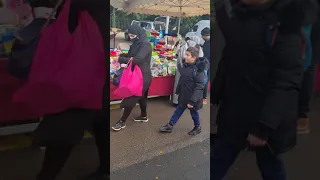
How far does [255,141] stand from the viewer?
118 centimetres

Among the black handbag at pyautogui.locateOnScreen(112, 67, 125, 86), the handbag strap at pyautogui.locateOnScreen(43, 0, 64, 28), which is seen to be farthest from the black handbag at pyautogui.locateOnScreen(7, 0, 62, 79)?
the black handbag at pyautogui.locateOnScreen(112, 67, 125, 86)

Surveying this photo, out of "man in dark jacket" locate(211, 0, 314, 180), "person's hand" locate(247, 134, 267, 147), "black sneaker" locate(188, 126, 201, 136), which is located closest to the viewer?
"man in dark jacket" locate(211, 0, 314, 180)

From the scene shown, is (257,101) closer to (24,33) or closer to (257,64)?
(257,64)

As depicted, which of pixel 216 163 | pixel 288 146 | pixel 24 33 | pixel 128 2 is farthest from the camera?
pixel 128 2

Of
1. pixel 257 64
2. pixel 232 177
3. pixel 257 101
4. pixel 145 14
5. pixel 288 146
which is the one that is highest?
pixel 145 14

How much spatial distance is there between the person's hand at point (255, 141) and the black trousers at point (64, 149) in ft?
1.73

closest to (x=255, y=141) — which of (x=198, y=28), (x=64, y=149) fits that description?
(x=198, y=28)

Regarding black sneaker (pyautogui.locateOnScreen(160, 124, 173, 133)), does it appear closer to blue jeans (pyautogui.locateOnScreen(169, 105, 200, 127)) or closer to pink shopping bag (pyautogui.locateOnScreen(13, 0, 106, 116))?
blue jeans (pyautogui.locateOnScreen(169, 105, 200, 127))

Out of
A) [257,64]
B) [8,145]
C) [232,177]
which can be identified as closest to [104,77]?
[8,145]

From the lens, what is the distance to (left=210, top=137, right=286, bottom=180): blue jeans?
121 cm

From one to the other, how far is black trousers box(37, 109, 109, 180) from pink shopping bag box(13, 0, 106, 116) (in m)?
0.07

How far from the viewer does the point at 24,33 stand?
1077 millimetres

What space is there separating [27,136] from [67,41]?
1.19 ft

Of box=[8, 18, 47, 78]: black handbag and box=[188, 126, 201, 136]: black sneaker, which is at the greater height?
box=[8, 18, 47, 78]: black handbag
